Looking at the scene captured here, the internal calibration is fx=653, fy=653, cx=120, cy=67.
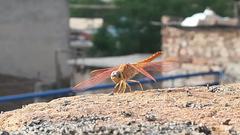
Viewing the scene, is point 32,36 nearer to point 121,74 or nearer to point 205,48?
point 205,48

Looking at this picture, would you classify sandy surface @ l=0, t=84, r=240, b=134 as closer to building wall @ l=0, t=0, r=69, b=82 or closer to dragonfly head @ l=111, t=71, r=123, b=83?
dragonfly head @ l=111, t=71, r=123, b=83

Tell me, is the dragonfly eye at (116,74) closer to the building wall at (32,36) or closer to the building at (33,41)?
the building at (33,41)

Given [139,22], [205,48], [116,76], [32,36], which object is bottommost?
[116,76]

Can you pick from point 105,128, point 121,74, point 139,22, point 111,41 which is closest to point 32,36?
point 111,41

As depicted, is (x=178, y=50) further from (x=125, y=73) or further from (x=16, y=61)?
(x=125, y=73)

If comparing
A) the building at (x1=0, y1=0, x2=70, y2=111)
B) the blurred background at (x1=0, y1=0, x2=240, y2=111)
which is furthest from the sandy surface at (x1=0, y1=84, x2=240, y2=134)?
the building at (x1=0, y1=0, x2=70, y2=111)

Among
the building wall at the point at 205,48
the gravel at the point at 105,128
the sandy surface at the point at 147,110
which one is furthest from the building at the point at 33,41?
the gravel at the point at 105,128
